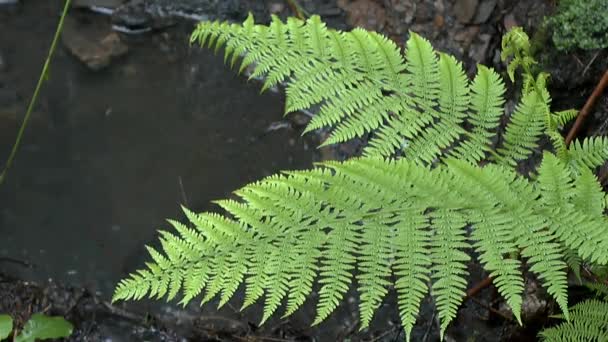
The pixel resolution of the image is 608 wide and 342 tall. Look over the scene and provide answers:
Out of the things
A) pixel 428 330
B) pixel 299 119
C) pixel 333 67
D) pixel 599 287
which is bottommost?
pixel 428 330

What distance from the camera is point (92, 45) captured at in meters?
4.05

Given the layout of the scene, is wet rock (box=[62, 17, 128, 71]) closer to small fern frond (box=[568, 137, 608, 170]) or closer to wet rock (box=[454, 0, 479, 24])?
wet rock (box=[454, 0, 479, 24])

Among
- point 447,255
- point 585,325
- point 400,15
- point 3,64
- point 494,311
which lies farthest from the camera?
point 3,64

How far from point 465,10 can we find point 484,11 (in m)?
0.10

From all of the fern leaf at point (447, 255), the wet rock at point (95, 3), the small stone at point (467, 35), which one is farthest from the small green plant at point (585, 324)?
the wet rock at point (95, 3)

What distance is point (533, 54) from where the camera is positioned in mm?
3115

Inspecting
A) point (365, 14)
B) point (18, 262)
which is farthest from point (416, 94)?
point (18, 262)

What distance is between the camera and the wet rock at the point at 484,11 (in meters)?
3.45

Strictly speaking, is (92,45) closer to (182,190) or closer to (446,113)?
(182,190)

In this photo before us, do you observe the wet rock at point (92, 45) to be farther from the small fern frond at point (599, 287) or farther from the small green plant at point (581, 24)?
the small fern frond at point (599, 287)

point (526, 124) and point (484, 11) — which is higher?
point (484, 11)

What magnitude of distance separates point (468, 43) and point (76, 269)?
234 centimetres

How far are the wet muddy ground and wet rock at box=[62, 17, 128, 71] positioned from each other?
0.04ft

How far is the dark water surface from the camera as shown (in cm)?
362
